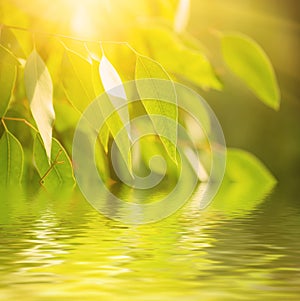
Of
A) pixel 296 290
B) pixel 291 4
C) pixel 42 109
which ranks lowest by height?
pixel 296 290

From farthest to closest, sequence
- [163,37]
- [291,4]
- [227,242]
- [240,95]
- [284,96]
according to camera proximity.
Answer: [291,4], [284,96], [240,95], [163,37], [227,242]

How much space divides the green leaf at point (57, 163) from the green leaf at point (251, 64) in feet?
0.86

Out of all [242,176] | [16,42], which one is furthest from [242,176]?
[16,42]

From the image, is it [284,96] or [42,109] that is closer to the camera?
[42,109]

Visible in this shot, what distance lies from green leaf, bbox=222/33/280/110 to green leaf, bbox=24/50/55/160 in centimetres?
31

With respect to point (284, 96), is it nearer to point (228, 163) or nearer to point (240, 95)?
point (240, 95)

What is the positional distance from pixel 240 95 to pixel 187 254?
196 cm

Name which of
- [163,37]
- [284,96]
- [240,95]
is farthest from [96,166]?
[284,96]

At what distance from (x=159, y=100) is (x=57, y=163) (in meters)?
0.29

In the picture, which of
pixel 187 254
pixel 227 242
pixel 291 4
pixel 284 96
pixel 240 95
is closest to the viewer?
pixel 187 254

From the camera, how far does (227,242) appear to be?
3.48ft

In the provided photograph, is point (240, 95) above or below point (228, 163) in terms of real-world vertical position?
above

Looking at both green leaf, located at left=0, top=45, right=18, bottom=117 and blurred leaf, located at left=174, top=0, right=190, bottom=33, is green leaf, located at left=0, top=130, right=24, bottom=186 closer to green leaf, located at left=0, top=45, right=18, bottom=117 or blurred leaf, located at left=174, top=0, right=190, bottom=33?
green leaf, located at left=0, top=45, right=18, bottom=117

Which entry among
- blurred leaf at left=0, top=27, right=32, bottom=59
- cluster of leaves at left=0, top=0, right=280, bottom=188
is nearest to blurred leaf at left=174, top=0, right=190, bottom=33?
cluster of leaves at left=0, top=0, right=280, bottom=188
